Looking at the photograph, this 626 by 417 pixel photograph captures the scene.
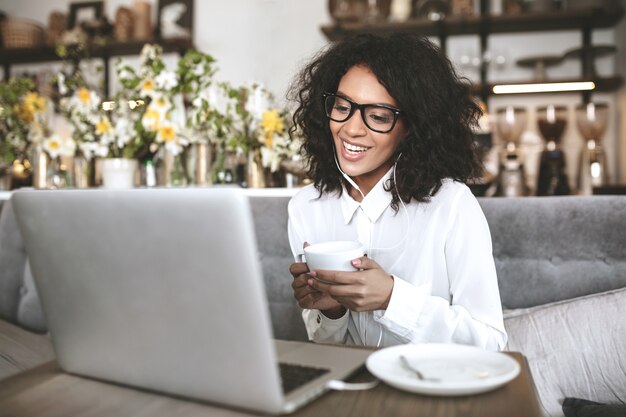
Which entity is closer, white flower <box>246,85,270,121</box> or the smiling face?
the smiling face

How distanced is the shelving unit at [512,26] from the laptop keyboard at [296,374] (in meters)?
3.09

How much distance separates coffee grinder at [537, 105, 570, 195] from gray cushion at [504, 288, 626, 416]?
170 cm

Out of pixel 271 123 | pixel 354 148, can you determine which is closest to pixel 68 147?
pixel 271 123

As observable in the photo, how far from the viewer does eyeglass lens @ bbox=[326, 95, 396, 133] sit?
1302mm

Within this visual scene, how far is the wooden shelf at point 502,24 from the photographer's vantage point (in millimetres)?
3631

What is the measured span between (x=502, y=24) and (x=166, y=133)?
8.40ft

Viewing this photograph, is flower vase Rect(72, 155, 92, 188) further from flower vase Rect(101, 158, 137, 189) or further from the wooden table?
the wooden table

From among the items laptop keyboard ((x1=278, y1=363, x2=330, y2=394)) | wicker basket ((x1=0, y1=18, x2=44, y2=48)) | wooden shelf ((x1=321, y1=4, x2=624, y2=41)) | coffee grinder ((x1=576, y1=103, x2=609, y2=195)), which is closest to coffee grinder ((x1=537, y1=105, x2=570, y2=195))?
coffee grinder ((x1=576, y1=103, x2=609, y2=195))

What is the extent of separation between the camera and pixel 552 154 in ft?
10.8

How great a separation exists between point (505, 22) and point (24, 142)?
112 inches

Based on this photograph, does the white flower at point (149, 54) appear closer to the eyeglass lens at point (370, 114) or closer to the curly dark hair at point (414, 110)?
the curly dark hair at point (414, 110)

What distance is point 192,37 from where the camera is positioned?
4.59 meters

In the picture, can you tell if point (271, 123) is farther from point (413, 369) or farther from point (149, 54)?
point (413, 369)

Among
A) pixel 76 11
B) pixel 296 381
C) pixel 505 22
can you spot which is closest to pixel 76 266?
pixel 296 381
